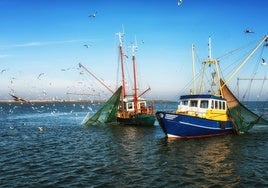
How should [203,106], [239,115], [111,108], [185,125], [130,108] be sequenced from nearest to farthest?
[185,125] → [203,106] → [239,115] → [111,108] → [130,108]

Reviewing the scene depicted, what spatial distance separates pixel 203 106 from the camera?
34.0m

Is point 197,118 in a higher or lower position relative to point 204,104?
lower

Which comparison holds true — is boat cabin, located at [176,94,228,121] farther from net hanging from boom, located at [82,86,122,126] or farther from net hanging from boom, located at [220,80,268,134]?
net hanging from boom, located at [82,86,122,126]

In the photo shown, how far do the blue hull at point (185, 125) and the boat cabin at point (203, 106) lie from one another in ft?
3.17

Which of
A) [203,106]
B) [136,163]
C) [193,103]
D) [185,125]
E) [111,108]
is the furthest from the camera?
[111,108]

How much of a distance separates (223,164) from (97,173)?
27.1ft

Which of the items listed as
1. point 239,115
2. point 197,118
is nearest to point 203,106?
point 197,118

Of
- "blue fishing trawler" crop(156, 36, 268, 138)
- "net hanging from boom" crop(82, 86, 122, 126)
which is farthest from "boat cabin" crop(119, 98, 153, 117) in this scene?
"blue fishing trawler" crop(156, 36, 268, 138)

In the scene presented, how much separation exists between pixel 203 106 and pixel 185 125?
135 inches

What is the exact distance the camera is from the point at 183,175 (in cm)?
1916

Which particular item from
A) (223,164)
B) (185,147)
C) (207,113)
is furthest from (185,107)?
(223,164)

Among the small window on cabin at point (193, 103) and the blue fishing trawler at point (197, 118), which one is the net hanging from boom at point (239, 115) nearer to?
the blue fishing trawler at point (197, 118)

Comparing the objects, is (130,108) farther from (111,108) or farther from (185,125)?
(185,125)

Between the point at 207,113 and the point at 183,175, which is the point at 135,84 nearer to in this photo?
the point at 207,113
